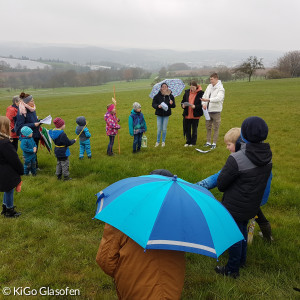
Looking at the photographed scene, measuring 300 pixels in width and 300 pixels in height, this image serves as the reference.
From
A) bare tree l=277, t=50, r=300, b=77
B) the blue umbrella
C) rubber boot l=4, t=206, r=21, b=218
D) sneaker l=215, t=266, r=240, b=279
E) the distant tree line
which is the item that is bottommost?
sneaker l=215, t=266, r=240, b=279

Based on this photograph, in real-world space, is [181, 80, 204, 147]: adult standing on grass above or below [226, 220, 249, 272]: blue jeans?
above

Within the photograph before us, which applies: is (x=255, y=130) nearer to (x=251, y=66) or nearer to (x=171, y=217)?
(x=171, y=217)

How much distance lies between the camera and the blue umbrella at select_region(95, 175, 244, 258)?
198 centimetres

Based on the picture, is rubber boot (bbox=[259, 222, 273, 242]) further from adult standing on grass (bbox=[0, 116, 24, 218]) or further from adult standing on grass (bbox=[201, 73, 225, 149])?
adult standing on grass (bbox=[201, 73, 225, 149])

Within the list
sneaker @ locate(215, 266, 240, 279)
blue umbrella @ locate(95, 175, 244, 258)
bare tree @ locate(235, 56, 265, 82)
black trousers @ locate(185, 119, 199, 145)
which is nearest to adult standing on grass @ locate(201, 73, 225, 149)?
black trousers @ locate(185, 119, 199, 145)

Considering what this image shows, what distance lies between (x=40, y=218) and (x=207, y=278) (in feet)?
11.4

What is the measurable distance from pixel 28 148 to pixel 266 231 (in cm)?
614

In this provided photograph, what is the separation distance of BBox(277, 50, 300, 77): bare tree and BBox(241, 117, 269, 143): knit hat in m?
97.8

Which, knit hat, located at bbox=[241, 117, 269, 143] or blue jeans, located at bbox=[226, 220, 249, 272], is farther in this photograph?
blue jeans, located at bbox=[226, 220, 249, 272]

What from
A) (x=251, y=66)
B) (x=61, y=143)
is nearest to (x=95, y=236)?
(x=61, y=143)

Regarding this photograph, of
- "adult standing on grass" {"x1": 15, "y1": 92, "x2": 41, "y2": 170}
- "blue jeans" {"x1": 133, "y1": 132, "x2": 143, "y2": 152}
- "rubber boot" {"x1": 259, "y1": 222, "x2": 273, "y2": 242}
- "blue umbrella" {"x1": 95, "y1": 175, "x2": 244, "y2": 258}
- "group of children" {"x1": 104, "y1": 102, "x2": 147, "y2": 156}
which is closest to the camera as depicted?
"blue umbrella" {"x1": 95, "y1": 175, "x2": 244, "y2": 258}

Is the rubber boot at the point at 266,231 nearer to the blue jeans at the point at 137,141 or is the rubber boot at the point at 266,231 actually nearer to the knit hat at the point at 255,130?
the knit hat at the point at 255,130

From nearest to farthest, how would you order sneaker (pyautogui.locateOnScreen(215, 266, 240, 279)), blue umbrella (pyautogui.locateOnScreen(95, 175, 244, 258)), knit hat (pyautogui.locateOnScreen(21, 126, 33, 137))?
blue umbrella (pyautogui.locateOnScreen(95, 175, 244, 258)) → sneaker (pyautogui.locateOnScreen(215, 266, 240, 279)) → knit hat (pyautogui.locateOnScreen(21, 126, 33, 137))

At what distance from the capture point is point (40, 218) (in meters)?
5.05
